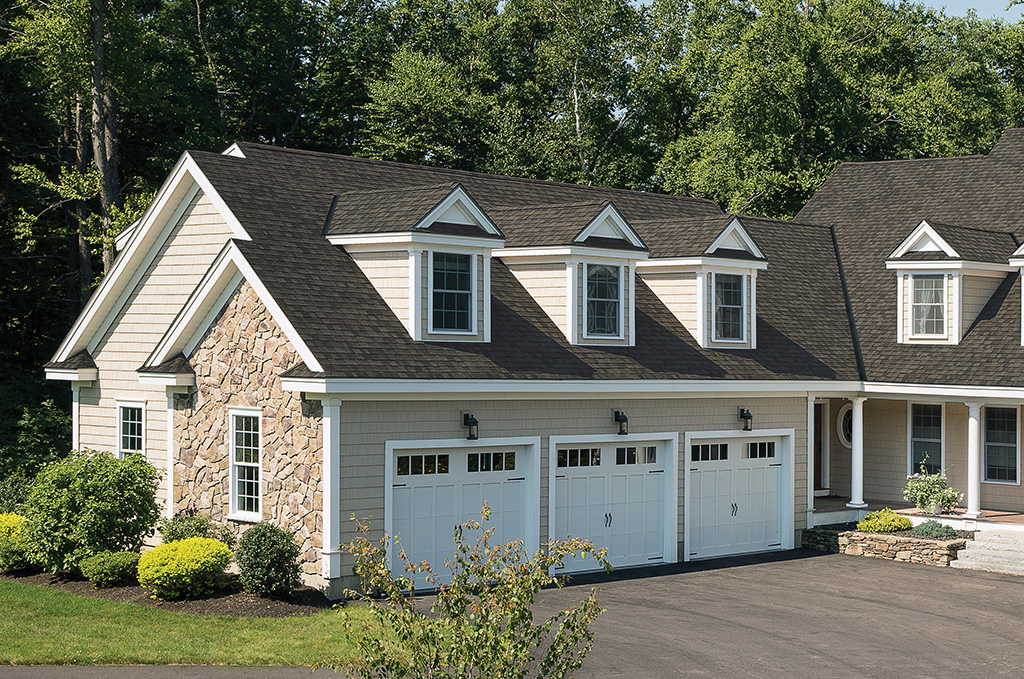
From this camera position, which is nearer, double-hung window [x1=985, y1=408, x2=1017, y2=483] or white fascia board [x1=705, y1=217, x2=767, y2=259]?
white fascia board [x1=705, y1=217, x2=767, y2=259]

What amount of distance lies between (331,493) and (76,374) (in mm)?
8235

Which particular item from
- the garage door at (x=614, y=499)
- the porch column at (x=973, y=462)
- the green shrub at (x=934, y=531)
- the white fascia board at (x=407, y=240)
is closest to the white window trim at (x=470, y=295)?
the white fascia board at (x=407, y=240)

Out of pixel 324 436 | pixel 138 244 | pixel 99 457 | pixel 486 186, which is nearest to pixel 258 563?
pixel 324 436

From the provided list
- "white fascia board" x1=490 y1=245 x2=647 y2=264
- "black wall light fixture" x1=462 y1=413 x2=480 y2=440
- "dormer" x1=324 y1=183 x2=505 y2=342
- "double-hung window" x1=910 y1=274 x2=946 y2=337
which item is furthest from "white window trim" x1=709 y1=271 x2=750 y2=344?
"black wall light fixture" x1=462 y1=413 x2=480 y2=440

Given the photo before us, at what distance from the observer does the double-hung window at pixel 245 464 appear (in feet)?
65.1

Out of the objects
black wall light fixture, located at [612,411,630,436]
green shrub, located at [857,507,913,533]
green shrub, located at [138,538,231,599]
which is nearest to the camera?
green shrub, located at [138,538,231,599]

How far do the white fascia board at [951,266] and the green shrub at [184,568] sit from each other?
1700cm

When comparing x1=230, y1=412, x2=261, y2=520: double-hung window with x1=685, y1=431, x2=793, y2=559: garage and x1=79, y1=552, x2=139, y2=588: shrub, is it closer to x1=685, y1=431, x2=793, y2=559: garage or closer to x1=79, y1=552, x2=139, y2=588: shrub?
x1=79, y1=552, x2=139, y2=588: shrub

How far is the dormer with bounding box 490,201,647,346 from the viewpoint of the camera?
2270cm

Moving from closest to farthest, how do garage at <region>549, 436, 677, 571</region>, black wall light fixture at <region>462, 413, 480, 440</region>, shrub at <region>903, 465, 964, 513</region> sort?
black wall light fixture at <region>462, 413, 480, 440</region>
garage at <region>549, 436, 677, 571</region>
shrub at <region>903, 465, 964, 513</region>

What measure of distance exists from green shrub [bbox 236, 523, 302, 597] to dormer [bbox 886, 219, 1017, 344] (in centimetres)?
1613

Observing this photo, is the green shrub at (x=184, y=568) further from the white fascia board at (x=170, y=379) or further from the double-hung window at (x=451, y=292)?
the double-hung window at (x=451, y=292)

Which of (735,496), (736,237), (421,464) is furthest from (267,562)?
(736,237)

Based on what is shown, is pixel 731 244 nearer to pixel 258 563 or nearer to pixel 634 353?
pixel 634 353
